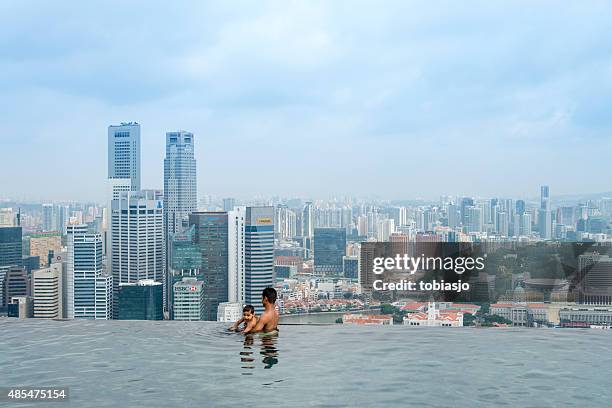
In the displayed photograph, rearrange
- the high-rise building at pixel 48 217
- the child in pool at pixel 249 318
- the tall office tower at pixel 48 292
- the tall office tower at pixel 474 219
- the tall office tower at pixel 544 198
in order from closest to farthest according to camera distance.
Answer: the child in pool at pixel 249 318 < the tall office tower at pixel 544 198 < the tall office tower at pixel 48 292 < the tall office tower at pixel 474 219 < the high-rise building at pixel 48 217

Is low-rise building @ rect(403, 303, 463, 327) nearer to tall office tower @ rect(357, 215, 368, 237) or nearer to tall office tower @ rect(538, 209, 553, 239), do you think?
tall office tower @ rect(538, 209, 553, 239)

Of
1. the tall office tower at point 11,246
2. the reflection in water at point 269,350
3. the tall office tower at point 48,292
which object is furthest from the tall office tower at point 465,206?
the reflection in water at point 269,350

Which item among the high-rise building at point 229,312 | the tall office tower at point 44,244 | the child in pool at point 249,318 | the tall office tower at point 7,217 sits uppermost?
the tall office tower at point 7,217

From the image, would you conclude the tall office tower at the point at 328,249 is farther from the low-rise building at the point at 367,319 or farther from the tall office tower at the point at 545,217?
the low-rise building at the point at 367,319

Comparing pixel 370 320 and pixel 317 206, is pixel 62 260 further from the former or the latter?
pixel 370 320

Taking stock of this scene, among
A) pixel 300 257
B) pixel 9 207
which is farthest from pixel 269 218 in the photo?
pixel 9 207

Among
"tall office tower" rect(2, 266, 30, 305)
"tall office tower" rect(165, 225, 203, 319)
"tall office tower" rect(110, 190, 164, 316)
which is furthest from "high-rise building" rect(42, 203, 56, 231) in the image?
"tall office tower" rect(165, 225, 203, 319)
